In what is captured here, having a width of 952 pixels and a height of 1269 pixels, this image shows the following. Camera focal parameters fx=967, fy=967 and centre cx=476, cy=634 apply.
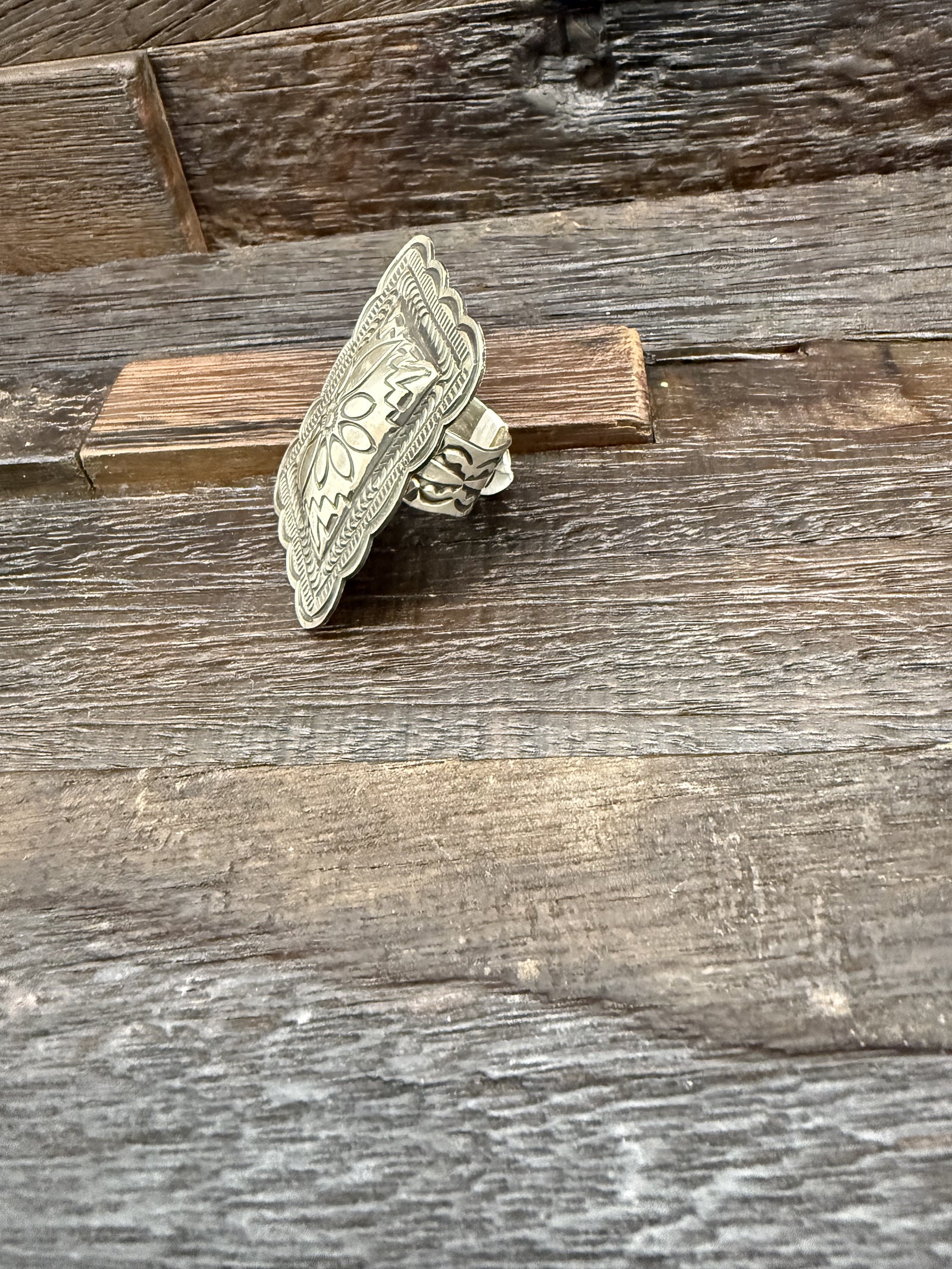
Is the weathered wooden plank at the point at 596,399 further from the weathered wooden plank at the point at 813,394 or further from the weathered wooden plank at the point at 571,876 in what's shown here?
the weathered wooden plank at the point at 571,876

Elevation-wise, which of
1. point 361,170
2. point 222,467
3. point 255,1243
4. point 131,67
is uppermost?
point 131,67

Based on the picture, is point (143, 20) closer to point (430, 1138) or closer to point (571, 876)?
point (571, 876)

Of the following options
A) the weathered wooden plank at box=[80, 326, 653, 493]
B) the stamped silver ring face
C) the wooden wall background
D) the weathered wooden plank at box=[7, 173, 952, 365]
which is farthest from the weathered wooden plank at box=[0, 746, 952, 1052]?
the weathered wooden plank at box=[7, 173, 952, 365]

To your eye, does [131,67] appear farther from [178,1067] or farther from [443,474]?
[178,1067]

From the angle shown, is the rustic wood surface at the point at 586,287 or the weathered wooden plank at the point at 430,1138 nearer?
the weathered wooden plank at the point at 430,1138

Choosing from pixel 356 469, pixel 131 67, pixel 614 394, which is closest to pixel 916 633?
pixel 614 394

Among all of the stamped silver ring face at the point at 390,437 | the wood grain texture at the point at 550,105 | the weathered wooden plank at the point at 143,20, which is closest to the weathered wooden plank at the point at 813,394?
the stamped silver ring face at the point at 390,437
